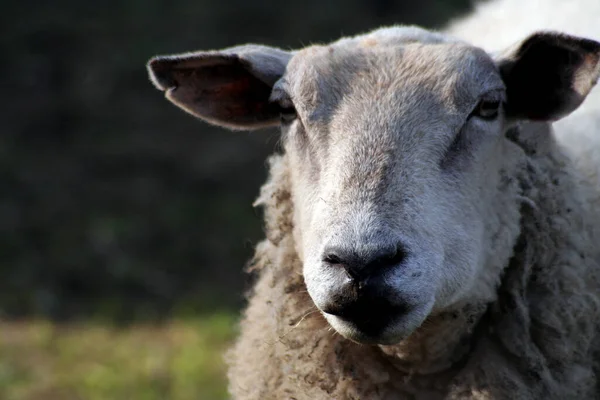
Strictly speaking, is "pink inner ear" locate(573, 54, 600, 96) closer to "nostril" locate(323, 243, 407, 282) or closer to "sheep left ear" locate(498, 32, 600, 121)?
"sheep left ear" locate(498, 32, 600, 121)

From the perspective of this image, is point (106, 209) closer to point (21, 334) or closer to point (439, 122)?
point (21, 334)

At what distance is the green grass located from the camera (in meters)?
5.54

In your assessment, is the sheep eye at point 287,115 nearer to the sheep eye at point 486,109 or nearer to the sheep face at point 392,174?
the sheep face at point 392,174

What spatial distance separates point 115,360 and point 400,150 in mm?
3582

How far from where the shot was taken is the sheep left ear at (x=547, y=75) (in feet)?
9.73

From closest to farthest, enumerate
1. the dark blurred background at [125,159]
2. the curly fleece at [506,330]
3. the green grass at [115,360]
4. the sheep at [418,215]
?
the sheep at [418,215] → the curly fleece at [506,330] → the green grass at [115,360] → the dark blurred background at [125,159]

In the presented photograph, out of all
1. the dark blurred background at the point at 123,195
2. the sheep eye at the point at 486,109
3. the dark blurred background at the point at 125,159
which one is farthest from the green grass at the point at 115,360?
the sheep eye at the point at 486,109

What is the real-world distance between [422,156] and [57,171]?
5.75 meters

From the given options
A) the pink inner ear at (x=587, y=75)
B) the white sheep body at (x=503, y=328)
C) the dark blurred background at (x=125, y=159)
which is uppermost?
the pink inner ear at (x=587, y=75)

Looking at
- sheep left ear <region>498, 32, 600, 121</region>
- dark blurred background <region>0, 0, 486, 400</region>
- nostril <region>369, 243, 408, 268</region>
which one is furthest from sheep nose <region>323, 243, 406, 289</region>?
dark blurred background <region>0, 0, 486, 400</region>

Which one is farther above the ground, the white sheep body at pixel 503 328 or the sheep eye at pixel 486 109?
the sheep eye at pixel 486 109

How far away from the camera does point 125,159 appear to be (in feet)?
27.2

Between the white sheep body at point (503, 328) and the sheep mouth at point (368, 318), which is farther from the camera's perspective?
the white sheep body at point (503, 328)

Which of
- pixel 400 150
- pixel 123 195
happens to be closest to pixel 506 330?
pixel 400 150
